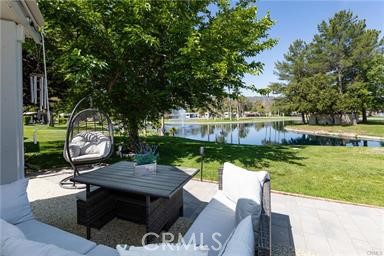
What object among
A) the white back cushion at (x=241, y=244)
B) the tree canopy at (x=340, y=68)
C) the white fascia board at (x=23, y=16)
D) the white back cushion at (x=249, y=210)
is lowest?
the white back cushion at (x=249, y=210)

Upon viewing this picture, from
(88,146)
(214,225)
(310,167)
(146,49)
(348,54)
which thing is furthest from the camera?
(348,54)

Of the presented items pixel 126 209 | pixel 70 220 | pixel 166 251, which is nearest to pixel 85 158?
pixel 70 220

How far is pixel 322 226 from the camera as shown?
264 cm

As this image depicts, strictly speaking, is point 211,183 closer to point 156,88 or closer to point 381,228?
point 381,228

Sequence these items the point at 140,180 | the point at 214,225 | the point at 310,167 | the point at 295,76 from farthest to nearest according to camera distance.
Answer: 1. the point at 295,76
2. the point at 310,167
3. the point at 140,180
4. the point at 214,225

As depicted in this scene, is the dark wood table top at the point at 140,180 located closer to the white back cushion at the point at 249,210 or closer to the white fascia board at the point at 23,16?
the white back cushion at the point at 249,210

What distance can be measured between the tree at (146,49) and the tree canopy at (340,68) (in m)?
A: 18.8

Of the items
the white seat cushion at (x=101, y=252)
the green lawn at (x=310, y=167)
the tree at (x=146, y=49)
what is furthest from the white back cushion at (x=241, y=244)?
the tree at (x=146, y=49)

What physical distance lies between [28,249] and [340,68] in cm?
2637

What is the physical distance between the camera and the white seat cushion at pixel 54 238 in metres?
1.53

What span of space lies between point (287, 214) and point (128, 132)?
5167 millimetres

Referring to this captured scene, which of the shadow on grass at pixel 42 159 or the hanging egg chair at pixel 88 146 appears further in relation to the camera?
the shadow on grass at pixel 42 159

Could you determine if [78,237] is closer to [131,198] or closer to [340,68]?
[131,198]

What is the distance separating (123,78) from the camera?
589 centimetres
